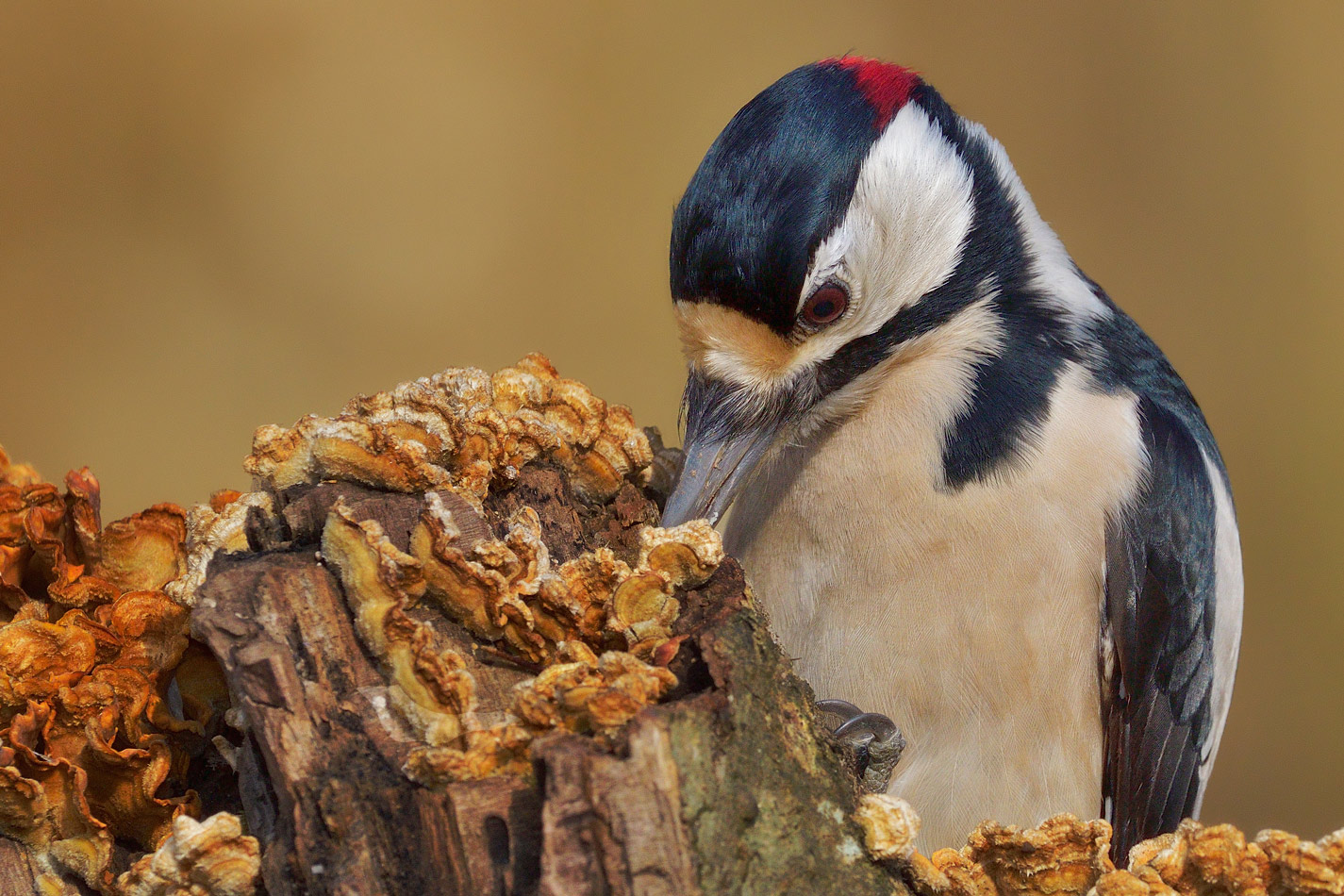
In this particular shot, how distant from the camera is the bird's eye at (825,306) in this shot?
1642mm

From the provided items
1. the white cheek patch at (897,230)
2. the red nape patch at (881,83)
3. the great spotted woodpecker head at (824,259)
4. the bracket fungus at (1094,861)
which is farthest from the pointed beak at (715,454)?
the bracket fungus at (1094,861)

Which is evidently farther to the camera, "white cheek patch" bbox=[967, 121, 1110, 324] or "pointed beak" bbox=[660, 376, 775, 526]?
"white cheek patch" bbox=[967, 121, 1110, 324]

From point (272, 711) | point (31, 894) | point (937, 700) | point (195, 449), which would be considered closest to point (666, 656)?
point (272, 711)

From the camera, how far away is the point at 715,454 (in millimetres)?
1744

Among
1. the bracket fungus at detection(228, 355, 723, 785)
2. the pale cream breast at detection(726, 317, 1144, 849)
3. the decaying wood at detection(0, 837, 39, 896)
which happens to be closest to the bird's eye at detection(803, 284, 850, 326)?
the pale cream breast at detection(726, 317, 1144, 849)

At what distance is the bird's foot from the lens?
1.77m

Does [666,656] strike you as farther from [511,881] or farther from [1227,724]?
[1227,724]

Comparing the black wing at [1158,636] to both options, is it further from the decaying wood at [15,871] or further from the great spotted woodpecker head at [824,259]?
the decaying wood at [15,871]

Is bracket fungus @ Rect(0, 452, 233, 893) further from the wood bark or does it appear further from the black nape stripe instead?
the black nape stripe

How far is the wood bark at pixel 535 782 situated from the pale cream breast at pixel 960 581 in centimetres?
67

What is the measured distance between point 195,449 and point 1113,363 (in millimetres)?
3420

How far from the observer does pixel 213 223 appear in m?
4.40

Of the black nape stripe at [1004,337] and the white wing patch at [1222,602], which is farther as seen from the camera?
the white wing patch at [1222,602]

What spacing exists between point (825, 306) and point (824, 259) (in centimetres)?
7
